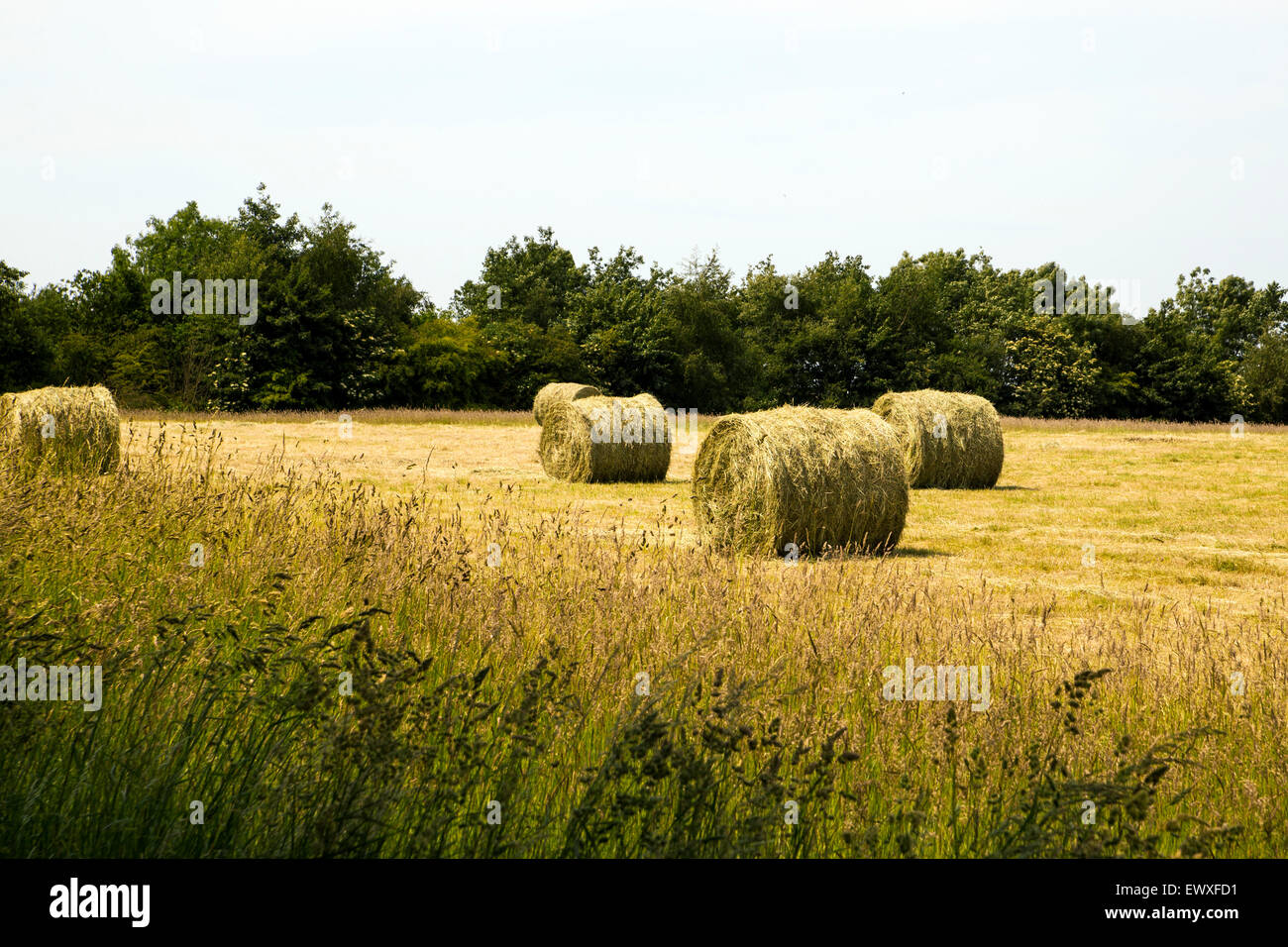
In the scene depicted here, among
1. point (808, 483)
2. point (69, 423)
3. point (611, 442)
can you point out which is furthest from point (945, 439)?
point (69, 423)

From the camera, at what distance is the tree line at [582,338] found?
52.7m

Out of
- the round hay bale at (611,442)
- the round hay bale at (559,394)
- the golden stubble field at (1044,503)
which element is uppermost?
the round hay bale at (559,394)

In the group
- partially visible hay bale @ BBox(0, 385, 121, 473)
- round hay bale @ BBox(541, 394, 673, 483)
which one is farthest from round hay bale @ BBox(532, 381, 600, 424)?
partially visible hay bale @ BBox(0, 385, 121, 473)

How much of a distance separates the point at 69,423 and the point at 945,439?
49.6 ft

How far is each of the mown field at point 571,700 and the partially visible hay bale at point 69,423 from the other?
22.2 ft

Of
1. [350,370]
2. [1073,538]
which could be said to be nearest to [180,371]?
[350,370]

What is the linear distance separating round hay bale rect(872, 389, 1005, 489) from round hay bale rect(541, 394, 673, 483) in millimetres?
4462

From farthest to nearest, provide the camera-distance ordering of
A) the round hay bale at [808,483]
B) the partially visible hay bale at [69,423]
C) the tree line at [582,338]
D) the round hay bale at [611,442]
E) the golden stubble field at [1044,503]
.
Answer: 1. the tree line at [582,338]
2. the round hay bale at [611,442]
3. the partially visible hay bale at [69,423]
4. the round hay bale at [808,483]
5. the golden stubble field at [1044,503]

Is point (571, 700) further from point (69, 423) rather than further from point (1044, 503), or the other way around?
point (1044, 503)

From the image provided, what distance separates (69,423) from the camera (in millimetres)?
16406

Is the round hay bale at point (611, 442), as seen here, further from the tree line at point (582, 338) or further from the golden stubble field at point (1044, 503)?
the tree line at point (582, 338)

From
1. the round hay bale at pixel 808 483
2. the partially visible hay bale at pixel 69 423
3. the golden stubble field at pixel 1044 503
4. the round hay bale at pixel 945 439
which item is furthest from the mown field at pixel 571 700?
the round hay bale at pixel 945 439
